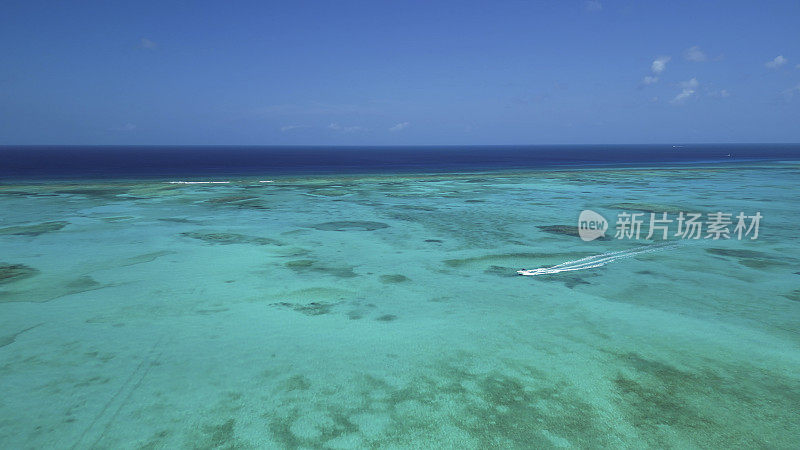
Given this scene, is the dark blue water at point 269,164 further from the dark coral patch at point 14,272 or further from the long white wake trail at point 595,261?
the long white wake trail at point 595,261

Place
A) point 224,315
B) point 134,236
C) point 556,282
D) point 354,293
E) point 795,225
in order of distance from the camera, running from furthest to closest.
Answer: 1. point 795,225
2. point 134,236
3. point 556,282
4. point 354,293
5. point 224,315

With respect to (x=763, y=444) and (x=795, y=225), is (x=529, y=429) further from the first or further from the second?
(x=795, y=225)

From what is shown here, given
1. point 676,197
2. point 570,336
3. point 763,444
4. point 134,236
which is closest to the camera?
point 763,444

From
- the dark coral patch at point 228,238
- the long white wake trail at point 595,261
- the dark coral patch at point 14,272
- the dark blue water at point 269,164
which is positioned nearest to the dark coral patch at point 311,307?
the long white wake trail at point 595,261

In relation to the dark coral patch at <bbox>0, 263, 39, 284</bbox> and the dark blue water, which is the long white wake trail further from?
the dark blue water

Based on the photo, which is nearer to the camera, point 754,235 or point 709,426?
point 709,426

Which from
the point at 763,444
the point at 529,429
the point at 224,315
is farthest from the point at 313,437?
the point at 763,444
